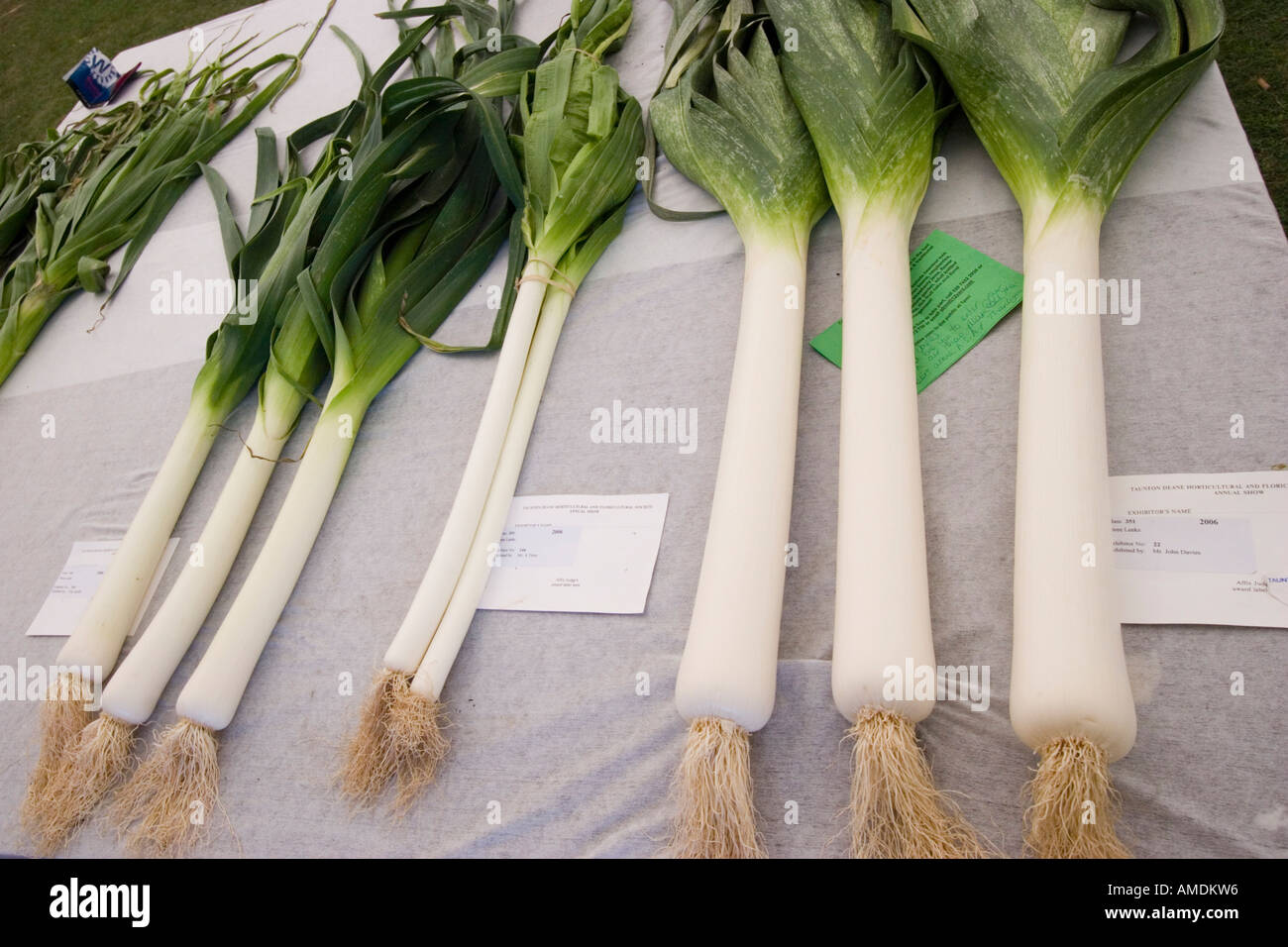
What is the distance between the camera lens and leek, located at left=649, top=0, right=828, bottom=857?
0.70 metres

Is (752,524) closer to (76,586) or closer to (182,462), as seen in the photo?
(182,462)

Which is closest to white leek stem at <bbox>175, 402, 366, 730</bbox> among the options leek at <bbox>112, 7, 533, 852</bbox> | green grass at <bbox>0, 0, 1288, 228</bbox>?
Answer: leek at <bbox>112, 7, 533, 852</bbox>

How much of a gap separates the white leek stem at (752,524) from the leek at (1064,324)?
0.75 feet

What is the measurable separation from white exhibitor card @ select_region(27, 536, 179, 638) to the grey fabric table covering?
2cm

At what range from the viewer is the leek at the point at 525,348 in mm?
829

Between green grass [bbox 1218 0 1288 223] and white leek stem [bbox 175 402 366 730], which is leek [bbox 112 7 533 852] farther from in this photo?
green grass [bbox 1218 0 1288 223]

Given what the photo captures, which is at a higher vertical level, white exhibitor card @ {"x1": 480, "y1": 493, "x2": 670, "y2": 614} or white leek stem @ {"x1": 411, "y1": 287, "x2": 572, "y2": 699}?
white leek stem @ {"x1": 411, "y1": 287, "x2": 572, "y2": 699}

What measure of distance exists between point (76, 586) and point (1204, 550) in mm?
1487

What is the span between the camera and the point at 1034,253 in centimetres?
87

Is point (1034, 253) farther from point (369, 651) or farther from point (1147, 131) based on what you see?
point (369, 651)

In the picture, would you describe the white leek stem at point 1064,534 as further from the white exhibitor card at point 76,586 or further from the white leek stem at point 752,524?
the white exhibitor card at point 76,586

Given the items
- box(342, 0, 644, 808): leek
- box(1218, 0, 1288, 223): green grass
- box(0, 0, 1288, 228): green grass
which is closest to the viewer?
box(342, 0, 644, 808): leek

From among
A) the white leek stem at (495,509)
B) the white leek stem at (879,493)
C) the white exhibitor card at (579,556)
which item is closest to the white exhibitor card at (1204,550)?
the white leek stem at (879,493)
